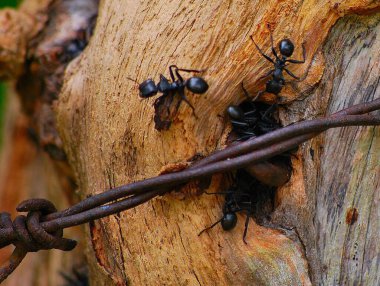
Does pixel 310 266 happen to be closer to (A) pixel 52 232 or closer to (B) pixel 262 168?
(B) pixel 262 168

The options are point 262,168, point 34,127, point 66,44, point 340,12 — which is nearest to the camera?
point 262,168

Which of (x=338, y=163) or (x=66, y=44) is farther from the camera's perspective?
(x=66, y=44)

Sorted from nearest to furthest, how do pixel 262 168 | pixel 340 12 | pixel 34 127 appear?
pixel 262 168 → pixel 340 12 → pixel 34 127

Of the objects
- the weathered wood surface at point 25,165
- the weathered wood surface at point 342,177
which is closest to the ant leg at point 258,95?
the weathered wood surface at point 342,177

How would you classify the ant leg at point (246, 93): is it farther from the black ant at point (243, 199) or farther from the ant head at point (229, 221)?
the ant head at point (229, 221)

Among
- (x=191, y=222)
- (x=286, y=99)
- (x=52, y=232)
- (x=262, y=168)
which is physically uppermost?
(x=286, y=99)

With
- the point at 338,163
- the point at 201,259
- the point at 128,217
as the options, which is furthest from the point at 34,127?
the point at 338,163

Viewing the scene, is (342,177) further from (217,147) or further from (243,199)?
(217,147)

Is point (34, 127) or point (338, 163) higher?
point (338, 163)
